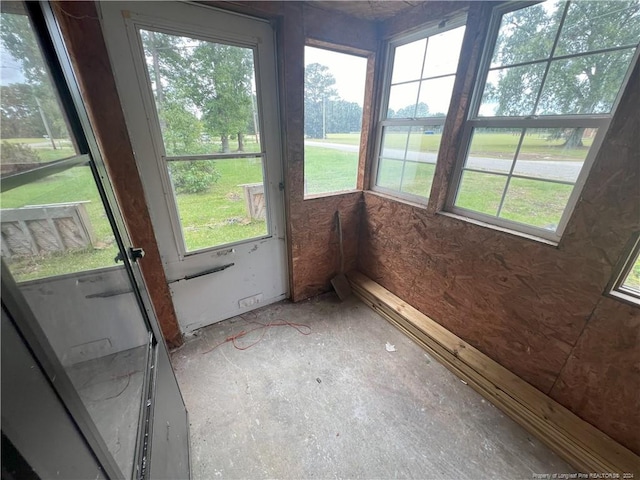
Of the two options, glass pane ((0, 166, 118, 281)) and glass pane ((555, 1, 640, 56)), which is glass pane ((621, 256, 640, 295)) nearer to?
glass pane ((555, 1, 640, 56))

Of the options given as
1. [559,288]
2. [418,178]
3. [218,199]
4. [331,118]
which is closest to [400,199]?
[418,178]

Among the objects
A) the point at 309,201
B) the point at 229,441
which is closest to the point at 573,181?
the point at 309,201

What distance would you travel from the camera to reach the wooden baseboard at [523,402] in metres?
1.24

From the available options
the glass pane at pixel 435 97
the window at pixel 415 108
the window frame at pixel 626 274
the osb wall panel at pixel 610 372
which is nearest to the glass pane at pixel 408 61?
the window at pixel 415 108

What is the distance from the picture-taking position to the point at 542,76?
51.8 inches

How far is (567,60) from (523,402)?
1825mm

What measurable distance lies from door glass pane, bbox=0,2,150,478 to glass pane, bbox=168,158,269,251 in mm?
863

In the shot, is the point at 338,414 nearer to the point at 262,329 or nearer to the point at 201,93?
the point at 262,329

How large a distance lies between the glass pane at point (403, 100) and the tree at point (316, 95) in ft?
1.58

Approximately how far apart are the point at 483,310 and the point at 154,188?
228 centimetres

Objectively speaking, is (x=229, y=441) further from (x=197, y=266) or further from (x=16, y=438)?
(x=16, y=438)

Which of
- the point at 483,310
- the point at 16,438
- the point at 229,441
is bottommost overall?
the point at 229,441

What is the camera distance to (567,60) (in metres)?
1.24

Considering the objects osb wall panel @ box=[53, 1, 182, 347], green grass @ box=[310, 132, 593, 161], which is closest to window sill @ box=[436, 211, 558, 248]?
green grass @ box=[310, 132, 593, 161]
